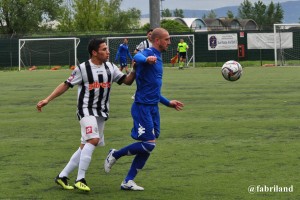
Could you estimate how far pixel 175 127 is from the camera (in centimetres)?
1484

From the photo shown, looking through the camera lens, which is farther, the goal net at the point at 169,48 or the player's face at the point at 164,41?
the goal net at the point at 169,48

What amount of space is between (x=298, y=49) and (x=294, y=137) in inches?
1368

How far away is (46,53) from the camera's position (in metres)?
52.1

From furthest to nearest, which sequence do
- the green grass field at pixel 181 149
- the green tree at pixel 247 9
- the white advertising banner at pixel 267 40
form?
1. the green tree at pixel 247 9
2. the white advertising banner at pixel 267 40
3. the green grass field at pixel 181 149

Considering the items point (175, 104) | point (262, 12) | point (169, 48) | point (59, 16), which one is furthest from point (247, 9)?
point (175, 104)

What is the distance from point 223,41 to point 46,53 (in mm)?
12532

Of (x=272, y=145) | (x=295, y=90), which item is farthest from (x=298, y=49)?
(x=272, y=145)

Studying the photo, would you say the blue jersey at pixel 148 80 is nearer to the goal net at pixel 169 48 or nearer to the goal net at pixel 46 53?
the goal net at pixel 169 48

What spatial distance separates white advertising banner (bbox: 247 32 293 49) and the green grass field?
25.3 meters

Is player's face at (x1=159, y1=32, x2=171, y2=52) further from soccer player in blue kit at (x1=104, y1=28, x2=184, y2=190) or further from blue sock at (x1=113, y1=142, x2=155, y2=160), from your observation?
blue sock at (x1=113, y1=142, x2=155, y2=160)

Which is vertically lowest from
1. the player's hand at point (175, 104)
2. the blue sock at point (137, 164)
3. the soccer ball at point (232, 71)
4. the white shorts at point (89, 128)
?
the blue sock at point (137, 164)

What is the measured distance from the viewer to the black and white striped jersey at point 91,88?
903cm

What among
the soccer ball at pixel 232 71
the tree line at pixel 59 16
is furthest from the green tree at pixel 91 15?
the soccer ball at pixel 232 71

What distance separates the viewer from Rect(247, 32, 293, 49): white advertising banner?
4604cm
